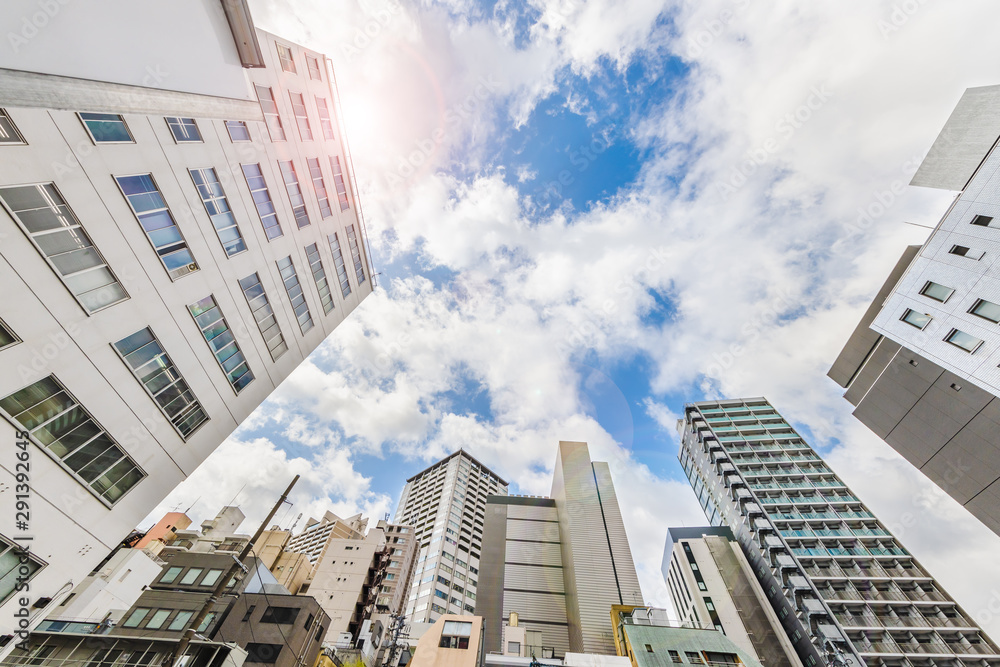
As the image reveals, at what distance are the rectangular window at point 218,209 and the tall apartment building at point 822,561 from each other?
5054 centimetres

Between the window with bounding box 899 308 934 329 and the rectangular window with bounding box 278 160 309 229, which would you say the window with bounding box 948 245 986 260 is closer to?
the window with bounding box 899 308 934 329

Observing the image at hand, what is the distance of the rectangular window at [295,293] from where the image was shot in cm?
1892

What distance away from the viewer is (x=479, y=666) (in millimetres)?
21688

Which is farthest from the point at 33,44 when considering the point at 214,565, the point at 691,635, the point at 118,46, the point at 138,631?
the point at 691,635

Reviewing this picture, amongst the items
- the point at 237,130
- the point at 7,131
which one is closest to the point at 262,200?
the point at 237,130

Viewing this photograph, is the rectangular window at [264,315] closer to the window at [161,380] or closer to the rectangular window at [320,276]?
the rectangular window at [320,276]

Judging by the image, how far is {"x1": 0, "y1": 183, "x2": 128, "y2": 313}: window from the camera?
9211mm

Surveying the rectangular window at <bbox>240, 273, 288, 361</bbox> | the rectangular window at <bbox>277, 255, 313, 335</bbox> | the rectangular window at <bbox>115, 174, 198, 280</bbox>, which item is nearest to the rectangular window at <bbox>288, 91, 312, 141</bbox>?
the rectangular window at <bbox>277, 255, 313, 335</bbox>

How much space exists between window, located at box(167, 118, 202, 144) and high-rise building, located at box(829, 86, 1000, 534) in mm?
35004

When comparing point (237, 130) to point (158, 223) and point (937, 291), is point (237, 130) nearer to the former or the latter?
point (158, 223)

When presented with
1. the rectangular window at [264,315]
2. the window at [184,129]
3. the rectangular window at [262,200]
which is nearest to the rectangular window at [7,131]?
the window at [184,129]

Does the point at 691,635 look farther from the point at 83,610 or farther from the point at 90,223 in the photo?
the point at 83,610

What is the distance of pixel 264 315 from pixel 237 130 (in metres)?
8.33

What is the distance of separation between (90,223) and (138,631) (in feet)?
90.7
